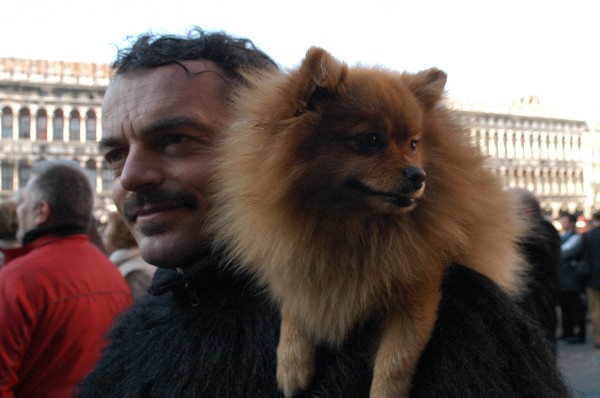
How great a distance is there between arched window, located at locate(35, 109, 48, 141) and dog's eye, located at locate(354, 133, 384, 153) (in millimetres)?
31478

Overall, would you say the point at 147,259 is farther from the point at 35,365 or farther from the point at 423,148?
the point at 35,365

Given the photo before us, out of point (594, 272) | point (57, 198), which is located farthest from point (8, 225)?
point (594, 272)

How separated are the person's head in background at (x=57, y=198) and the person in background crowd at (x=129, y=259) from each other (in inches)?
15.4

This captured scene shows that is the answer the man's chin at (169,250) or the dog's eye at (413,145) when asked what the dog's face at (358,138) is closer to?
the dog's eye at (413,145)

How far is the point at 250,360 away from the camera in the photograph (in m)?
1.31

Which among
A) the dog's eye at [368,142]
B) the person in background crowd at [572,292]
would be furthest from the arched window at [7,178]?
the dog's eye at [368,142]

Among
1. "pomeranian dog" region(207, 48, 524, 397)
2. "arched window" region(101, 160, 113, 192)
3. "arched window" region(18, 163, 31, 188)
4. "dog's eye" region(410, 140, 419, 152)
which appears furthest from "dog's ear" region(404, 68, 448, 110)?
"arched window" region(18, 163, 31, 188)

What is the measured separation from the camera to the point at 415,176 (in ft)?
3.58

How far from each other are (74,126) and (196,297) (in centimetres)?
3129

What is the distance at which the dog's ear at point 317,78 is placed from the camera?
1219 millimetres

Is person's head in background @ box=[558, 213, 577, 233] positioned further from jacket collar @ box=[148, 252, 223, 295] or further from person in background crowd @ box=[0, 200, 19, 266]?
jacket collar @ box=[148, 252, 223, 295]

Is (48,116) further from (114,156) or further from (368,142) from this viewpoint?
(368,142)

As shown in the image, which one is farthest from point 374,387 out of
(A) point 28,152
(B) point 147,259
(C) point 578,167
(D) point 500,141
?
(C) point 578,167

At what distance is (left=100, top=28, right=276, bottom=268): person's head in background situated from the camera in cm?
149
